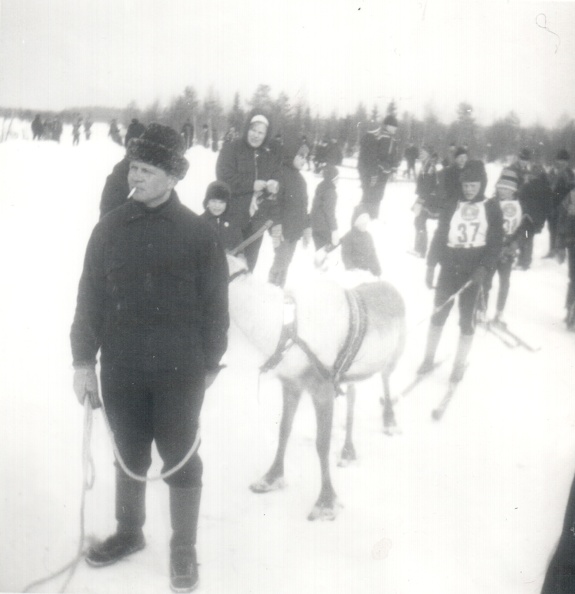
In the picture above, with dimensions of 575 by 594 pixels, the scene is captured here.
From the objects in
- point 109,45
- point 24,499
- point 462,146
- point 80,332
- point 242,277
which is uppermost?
point 109,45

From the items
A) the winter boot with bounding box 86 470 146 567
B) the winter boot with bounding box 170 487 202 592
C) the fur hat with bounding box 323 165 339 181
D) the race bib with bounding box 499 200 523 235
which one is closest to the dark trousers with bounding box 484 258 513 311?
the race bib with bounding box 499 200 523 235

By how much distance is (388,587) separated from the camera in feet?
7.13

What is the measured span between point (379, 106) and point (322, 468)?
1314 millimetres

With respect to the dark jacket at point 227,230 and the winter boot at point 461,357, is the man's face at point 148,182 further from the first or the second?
the winter boot at point 461,357

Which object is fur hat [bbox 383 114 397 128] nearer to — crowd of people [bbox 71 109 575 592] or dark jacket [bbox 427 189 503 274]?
crowd of people [bbox 71 109 575 592]

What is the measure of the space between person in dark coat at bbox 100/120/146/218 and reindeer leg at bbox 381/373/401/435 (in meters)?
1.14

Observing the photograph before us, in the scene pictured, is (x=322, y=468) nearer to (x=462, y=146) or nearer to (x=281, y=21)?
(x=462, y=146)

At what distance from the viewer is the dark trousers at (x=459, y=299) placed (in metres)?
2.28

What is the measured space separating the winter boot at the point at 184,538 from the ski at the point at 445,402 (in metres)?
0.90

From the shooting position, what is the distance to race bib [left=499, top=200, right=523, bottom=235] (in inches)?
88.7

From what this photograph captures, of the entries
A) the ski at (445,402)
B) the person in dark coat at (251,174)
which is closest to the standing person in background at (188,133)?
the person in dark coat at (251,174)

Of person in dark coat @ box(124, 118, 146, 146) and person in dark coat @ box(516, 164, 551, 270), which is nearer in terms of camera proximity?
person in dark coat @ box(124, 118, 146, 146)

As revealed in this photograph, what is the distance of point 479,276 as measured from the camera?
2301mm

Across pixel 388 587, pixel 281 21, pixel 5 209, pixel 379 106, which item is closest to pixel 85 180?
pixel 5 209
